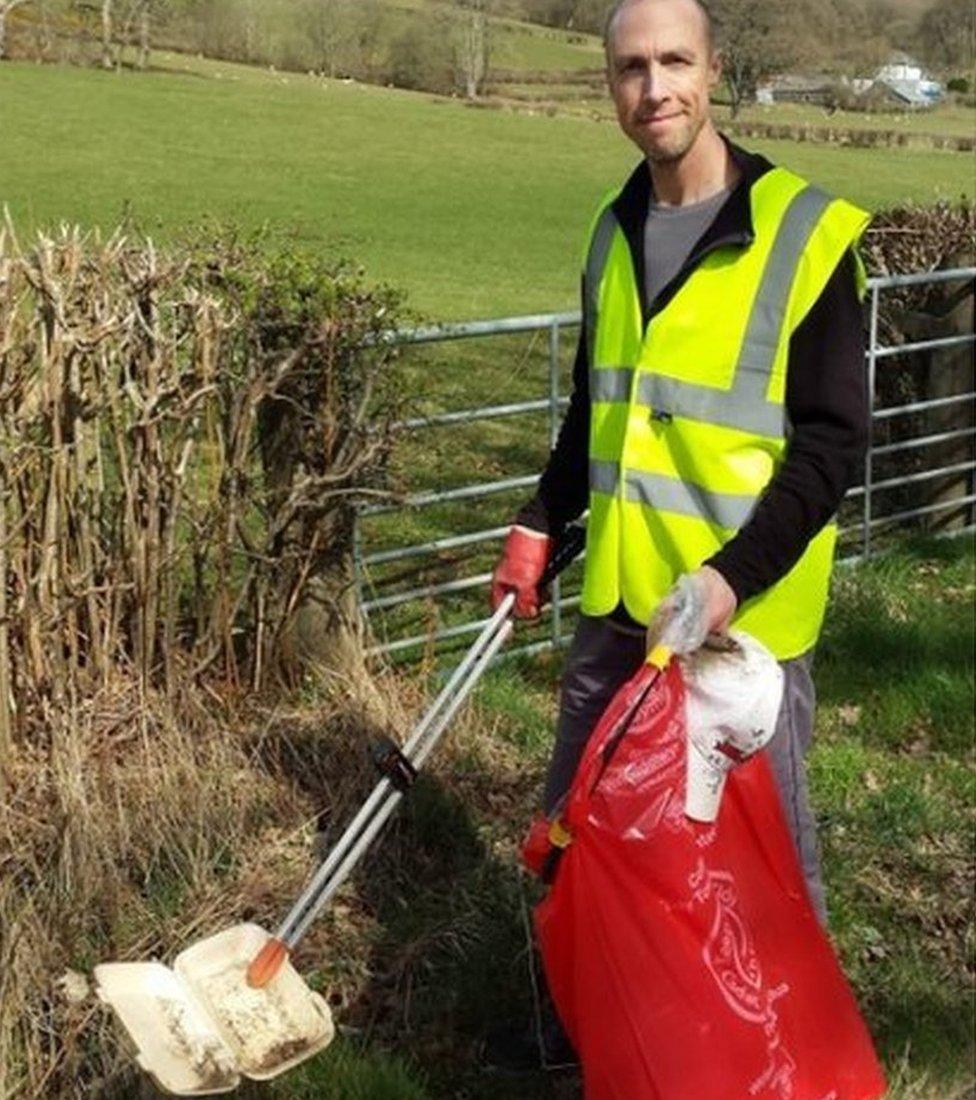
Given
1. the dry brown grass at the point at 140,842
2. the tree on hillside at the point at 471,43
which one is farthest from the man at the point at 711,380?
the tree on hillside at the point at 471,43

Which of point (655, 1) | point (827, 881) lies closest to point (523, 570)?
point (655, 1)

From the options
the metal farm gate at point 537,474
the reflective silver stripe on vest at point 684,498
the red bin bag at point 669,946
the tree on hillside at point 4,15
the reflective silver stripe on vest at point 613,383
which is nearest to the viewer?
the red bin bag at point 669,946

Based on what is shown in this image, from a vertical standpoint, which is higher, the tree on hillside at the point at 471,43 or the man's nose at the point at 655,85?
the tree on hillside at the point at 471,43

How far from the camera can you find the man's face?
2.83 metres

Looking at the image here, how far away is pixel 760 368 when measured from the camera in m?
2.85

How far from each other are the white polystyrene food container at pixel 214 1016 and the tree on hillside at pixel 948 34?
18.4 feet

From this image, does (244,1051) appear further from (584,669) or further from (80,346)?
(80,346)

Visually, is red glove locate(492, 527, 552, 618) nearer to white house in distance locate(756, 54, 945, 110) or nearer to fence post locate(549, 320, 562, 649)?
fence post locate(549, 320, 562, 649)

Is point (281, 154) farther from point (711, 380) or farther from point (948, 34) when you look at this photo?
point (711, 380)

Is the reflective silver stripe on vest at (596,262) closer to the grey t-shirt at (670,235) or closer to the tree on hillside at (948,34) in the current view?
the grey t-shirt at (670,235)

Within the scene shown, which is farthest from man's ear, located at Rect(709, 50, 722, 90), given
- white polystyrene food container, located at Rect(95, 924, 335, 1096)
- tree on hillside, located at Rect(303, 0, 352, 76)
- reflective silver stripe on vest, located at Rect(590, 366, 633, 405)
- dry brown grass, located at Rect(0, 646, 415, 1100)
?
dry brown grass, located at Rect(0, 646, 415, 1100)

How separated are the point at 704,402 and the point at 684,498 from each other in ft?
0.61

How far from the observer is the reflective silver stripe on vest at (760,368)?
283 centimetres

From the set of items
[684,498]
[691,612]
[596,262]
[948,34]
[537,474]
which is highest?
[948,34]
